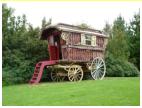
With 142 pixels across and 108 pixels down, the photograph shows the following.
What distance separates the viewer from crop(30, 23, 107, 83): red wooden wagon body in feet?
49.3

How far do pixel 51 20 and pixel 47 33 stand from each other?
199 cm

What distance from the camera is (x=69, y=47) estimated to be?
49.3ft

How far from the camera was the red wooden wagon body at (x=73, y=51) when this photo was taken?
1501cm

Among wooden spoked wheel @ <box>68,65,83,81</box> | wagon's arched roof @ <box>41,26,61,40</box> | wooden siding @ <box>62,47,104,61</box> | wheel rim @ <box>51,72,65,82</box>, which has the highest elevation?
wagon's arched roof @ <box>41,26,61,40</box>

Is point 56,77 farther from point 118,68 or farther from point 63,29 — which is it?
point 118,68

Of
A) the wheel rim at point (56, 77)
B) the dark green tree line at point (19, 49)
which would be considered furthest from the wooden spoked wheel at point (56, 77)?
the dark green tree line at point (19, 49)

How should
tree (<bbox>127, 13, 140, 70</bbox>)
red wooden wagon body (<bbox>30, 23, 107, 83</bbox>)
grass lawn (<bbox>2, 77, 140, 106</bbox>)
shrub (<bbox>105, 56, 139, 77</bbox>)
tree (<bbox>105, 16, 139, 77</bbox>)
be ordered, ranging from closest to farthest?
1. grass lawn (<bbox>2, 77, 140, 106</bbox>)
2. red wooden wagon body (<bbox>30, 23, 107, 83</bbox>)
3. shrub (<bbox>105, 56, 139, 77</bbox>)
4. tree (<bbox>105, 16, 139, 77</bbox>)
5. tree (<bbox>127, 13, 140, 70</bbox>)

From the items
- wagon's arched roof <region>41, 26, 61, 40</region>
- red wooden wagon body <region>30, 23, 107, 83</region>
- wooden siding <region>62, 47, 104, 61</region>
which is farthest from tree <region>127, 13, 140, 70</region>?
wagon's arched roof <region>41, 26, 61, 40</region>

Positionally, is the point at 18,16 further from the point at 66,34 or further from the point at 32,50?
the point at 66,34

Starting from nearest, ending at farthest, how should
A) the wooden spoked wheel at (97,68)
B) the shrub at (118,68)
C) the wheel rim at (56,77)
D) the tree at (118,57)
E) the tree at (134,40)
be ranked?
Answer: the wooden spoked wheel at (97,68), the wheel rim at (56,77), the shrub at (118,68), the tree at (118,57), the tree at (134,40)

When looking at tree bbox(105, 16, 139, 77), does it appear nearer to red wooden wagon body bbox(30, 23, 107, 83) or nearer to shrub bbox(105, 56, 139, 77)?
shrub bbox(105, 56, 139, 77)

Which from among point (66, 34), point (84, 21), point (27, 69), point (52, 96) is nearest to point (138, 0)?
point (52, 96)

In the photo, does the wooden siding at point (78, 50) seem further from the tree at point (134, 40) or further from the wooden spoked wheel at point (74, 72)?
the tree at point (134, 40)

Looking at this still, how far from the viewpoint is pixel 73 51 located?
1526 cm
